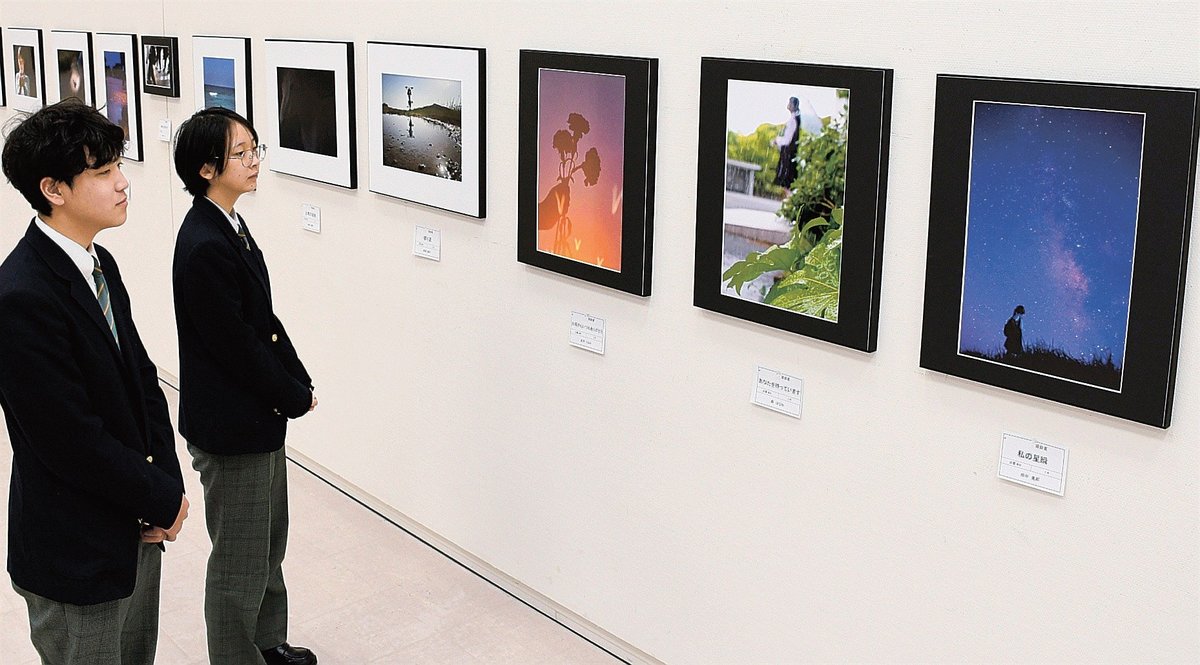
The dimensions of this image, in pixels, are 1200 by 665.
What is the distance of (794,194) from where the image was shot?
327cm

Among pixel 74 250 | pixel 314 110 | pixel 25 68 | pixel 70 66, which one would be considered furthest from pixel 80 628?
pixel 25 68

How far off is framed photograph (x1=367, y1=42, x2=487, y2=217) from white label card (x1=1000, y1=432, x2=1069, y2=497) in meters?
2.40

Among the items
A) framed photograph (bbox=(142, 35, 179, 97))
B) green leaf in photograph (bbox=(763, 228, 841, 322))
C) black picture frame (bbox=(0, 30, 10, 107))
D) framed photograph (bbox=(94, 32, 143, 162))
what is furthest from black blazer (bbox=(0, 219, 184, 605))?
black picture frame (bbox=(0, 30, 10, 107))

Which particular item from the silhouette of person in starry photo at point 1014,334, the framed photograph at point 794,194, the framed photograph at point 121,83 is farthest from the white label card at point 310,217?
the silhouette of person in starry photo at point 1014,334

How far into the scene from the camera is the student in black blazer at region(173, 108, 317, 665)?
3557 millimetres

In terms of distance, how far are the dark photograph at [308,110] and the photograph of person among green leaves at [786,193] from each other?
2576mm

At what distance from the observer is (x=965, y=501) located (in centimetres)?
305

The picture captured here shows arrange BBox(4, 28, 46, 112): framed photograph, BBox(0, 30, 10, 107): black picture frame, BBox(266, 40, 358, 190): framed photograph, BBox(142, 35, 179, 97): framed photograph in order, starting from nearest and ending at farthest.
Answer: BBox(266, 40, 358, 190): framed photograph < BBox(142, 35, 179, 97): framed photograph < BBox(4, 28, 46, 112): framed photograph < BBox(0, 30, 10, 107): black picture frame

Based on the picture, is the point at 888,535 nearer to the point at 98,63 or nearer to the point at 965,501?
the point at 965,501

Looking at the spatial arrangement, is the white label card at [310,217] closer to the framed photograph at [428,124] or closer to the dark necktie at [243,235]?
the framed photograph at [428,124]

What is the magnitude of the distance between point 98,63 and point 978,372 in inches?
262

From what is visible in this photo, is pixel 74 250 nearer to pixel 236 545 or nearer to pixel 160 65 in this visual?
pixel 236 545

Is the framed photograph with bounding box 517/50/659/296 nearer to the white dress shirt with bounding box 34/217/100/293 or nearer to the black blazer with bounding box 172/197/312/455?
Answer: the black blazer with bounding box 172/197/312/455

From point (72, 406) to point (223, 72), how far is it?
12.7 feet
